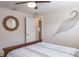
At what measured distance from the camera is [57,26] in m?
3.81

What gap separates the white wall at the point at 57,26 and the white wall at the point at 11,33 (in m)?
1.10

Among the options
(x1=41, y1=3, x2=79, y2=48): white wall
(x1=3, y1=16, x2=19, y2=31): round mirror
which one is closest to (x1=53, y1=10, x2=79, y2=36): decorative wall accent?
(x1=41, y1=3, x2=79, y2=48): white wall

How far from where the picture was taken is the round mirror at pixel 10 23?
11.1 ft

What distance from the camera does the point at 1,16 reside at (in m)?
3.28

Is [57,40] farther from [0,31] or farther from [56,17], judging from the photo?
[0,31]

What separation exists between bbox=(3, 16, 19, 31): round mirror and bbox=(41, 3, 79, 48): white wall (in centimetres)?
148

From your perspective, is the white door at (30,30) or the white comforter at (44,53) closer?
the white comforter at (44,53)

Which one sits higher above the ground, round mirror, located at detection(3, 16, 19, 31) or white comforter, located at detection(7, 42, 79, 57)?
round mirror, located at detection(3, 16, 19, 31)

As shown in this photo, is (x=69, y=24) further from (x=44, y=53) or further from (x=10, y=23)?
(x=10, y=23)

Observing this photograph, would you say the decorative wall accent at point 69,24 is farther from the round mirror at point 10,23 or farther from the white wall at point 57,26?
the round mirror at point 10,23

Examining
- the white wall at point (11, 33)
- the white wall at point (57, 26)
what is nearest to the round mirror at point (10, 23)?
the white wall at point (11, 33)

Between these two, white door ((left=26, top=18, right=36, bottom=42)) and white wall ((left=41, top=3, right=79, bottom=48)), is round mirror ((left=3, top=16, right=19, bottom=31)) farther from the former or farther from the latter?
white wall ((left=41, top=3, right=79, bottom=48))

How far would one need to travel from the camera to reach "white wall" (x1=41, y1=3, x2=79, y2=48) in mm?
3258

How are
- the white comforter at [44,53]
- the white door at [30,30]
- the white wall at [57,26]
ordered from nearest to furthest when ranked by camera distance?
the white comforter at [44,53] → the white wall at [57,26] → the white door at [30,30]
